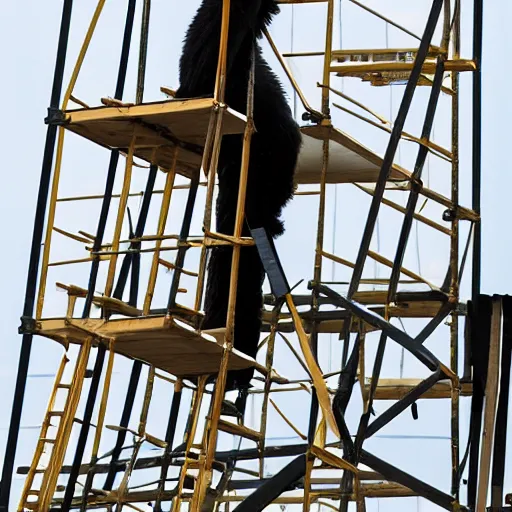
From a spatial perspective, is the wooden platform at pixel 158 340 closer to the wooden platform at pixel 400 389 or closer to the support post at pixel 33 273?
the support post at pixel 33 273

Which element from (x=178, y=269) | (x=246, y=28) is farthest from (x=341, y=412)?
(x=246, y=28)

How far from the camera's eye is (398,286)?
2200 cm

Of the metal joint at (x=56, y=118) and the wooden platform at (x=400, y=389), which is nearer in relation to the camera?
the metal joint at (x=56, y=118)

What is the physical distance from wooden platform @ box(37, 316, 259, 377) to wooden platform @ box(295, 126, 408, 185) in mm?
3466

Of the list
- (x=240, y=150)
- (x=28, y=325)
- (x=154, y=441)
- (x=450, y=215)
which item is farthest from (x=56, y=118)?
(x=450, y=215)

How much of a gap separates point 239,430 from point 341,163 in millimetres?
4148

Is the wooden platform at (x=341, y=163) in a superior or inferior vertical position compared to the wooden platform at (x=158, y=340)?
superior

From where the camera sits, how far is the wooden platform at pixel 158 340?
16719 millimetres

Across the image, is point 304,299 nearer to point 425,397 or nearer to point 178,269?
point 425,397

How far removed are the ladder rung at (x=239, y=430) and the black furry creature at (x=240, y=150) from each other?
1.59ft

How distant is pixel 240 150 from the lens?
19703mm

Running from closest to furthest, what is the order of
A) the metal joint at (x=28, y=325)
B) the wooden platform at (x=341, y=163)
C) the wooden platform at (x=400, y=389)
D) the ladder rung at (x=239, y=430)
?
the metal joint at (x=28, y=325) → the ladder rung at (x=239, y=430) → the wooden platform at (x=341, y=163) → the wooden platform at (x=400, y=389)

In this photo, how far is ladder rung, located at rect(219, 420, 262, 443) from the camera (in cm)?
1908

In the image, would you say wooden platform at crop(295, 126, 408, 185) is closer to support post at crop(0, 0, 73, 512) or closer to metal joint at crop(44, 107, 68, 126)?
support post at crop(0, 0, 73, 512)
